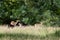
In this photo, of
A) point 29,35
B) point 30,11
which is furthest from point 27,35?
point 30,11

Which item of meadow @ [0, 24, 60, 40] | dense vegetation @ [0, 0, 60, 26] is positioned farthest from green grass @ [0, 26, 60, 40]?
dense vegetation @ [0, 0, 60, 26]

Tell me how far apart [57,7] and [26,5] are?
65.1 inches

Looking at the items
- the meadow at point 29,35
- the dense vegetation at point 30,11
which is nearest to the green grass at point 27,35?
the meadow at point 29,35

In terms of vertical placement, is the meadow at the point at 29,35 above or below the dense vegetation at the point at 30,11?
above

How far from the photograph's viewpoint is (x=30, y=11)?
14.0 metres

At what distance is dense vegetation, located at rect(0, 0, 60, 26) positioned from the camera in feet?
46.0

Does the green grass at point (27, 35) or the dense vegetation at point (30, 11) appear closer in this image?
the green grass at point (27, 35)

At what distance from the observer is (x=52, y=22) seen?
14195 millimetres

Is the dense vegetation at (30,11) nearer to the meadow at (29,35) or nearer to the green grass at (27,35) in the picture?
the meadow at (29,35)

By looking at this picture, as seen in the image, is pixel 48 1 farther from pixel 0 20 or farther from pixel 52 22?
pixel 0 20

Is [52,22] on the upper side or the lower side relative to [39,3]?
lower

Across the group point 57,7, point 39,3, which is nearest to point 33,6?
point 39,3

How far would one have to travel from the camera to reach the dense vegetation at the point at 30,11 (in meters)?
14.0

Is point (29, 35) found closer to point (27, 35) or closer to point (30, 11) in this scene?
point (27, 35)
